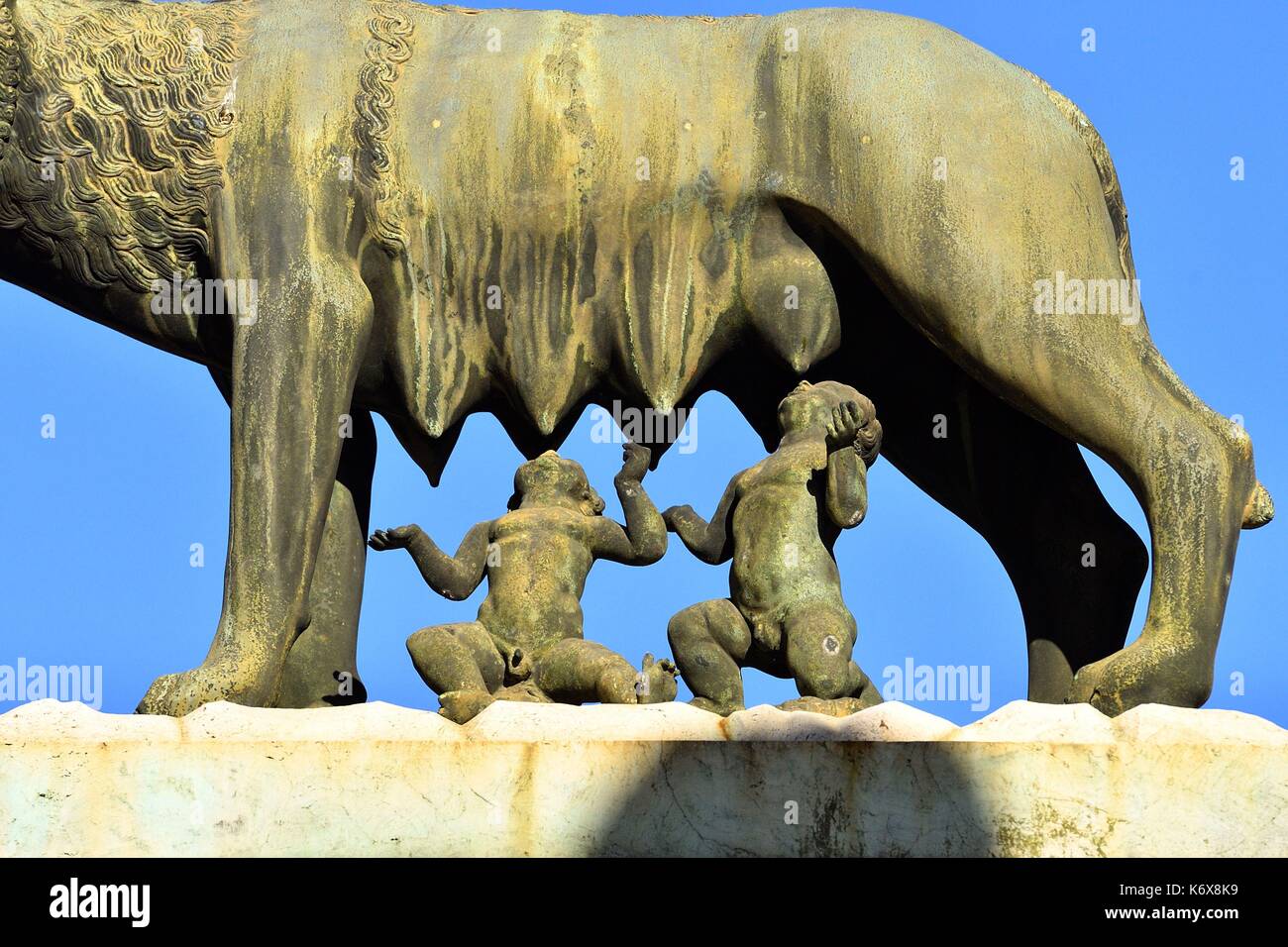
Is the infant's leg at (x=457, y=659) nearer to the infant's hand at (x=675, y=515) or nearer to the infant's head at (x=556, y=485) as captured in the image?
the infant's head at (x=556, y=485)

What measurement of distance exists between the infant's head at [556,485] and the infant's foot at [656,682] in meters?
0.69

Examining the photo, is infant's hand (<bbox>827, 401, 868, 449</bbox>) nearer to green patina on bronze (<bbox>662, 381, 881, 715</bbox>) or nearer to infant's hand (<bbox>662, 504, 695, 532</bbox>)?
green patina on bronze (<bbox>662, 381, 881, 715</bbox>)

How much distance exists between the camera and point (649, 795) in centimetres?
716

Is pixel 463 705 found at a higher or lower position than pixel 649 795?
higher

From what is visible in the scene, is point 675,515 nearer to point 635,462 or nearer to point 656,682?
point 635,462

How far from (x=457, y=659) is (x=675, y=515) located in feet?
3.37

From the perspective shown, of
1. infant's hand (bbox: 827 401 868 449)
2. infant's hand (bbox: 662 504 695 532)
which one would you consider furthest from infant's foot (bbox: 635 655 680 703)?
infant's hand (bbox: 827 401 868 449)

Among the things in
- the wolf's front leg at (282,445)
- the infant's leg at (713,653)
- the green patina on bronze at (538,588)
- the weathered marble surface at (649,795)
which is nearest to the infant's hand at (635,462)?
the green patina on bronze at (538,588)

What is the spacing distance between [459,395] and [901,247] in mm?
1556

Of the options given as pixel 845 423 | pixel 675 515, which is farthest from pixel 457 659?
pixel 845 423

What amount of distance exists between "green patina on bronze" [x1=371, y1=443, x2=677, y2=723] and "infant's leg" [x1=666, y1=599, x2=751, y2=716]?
3.1 inches

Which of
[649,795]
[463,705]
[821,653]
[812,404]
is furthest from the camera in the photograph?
[812,404]

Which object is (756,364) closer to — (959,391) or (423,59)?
(959,391)

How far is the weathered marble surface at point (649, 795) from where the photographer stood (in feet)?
23.4
